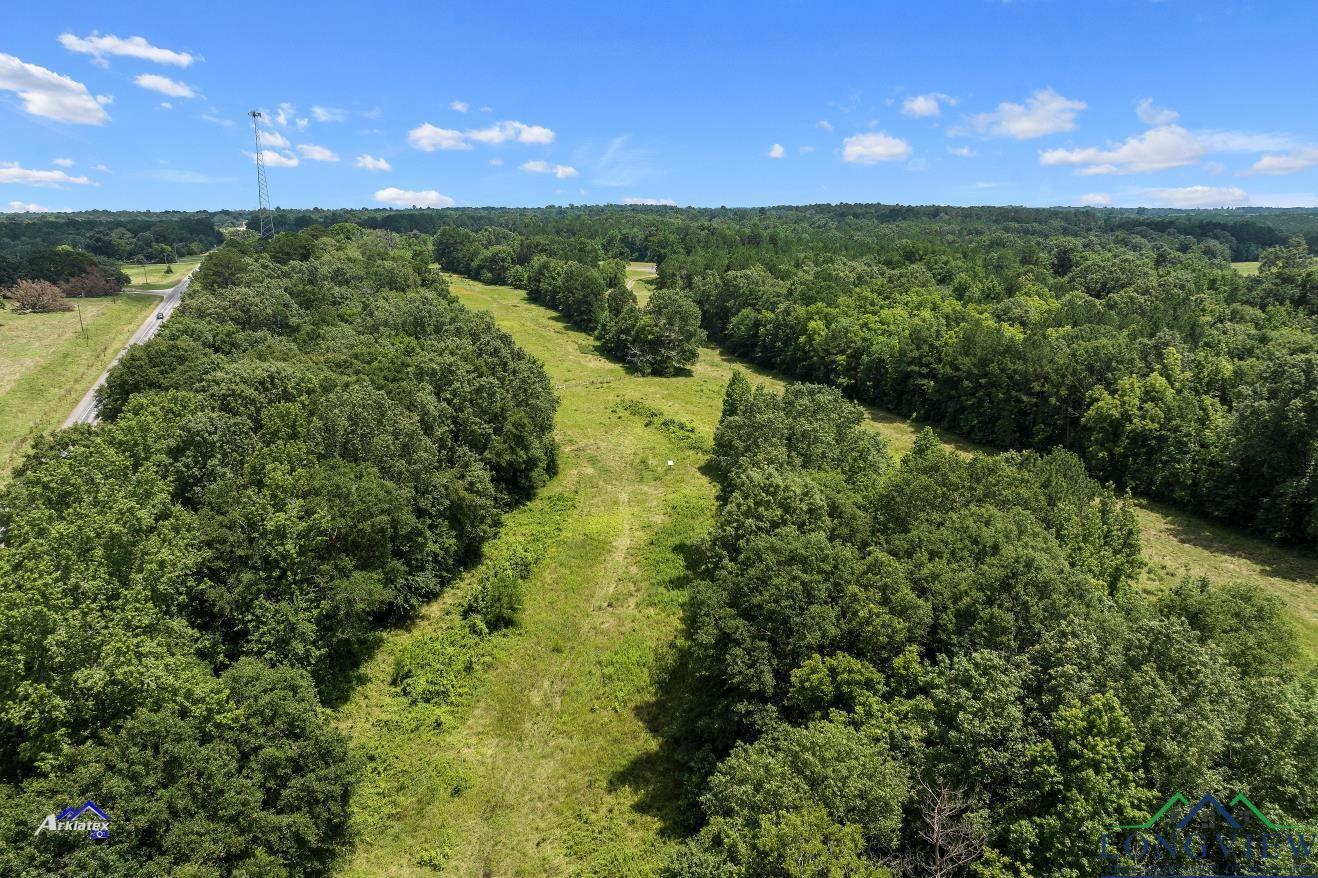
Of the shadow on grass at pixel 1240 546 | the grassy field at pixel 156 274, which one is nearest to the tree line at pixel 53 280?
the grassy field at pixel 156 274

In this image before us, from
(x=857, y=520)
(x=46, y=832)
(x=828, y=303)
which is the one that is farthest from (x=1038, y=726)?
(x=828, y=303)

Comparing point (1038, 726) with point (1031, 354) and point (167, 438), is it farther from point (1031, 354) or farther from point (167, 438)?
point (1031, 354)

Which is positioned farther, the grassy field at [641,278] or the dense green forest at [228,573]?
the grassy field at [641,278]

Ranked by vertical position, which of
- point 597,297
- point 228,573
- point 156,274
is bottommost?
point 228,573

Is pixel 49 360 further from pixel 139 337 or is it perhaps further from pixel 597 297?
pixel 597 297

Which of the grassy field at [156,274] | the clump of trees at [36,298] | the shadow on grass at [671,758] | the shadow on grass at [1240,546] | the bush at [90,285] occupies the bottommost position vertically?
the shadow on grass at [671,758]

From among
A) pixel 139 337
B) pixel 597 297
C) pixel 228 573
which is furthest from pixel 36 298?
pixel 228 573

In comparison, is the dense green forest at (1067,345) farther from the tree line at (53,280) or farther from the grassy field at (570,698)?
the tree line at (53,280)

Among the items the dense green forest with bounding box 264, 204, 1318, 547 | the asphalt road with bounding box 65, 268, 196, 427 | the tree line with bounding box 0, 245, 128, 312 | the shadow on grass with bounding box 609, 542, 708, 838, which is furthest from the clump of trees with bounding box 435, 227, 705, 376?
the tree line with bounding box 0, 245, 128, 312
